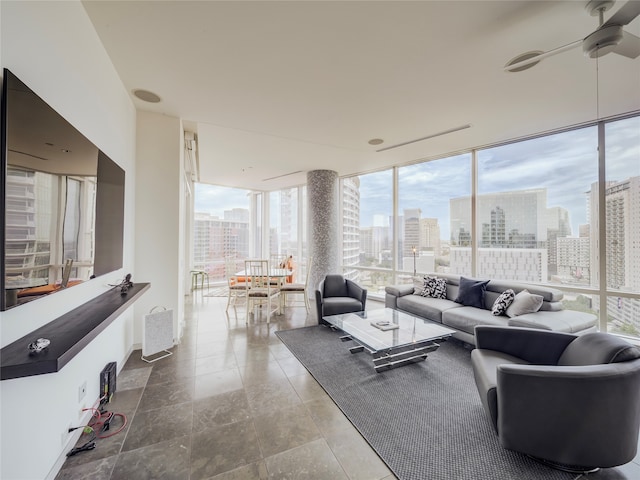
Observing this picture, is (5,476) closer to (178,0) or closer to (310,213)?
(178,0)

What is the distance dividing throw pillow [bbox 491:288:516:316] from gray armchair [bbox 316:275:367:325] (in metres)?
1.72

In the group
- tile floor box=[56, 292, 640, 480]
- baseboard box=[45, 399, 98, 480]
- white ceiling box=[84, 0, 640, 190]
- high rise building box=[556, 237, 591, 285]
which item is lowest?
tile floor box=[56, 292, 640, 480]

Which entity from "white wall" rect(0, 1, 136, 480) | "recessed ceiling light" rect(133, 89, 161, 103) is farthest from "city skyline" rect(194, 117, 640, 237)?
"white wall" rect(0, 1, 136, 480)

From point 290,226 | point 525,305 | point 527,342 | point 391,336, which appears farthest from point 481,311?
point 290,226

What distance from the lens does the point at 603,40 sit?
1.62 meters

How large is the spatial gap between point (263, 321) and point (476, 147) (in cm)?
467

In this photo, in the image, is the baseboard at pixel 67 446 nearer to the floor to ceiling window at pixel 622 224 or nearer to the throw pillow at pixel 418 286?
the throw pillow at pixel 418 286

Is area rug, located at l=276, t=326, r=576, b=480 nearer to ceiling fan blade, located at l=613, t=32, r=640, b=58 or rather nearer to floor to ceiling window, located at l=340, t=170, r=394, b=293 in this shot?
floor to ceiling window, located at l=340, t=170, r=394, b=293

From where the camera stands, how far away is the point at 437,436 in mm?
1787

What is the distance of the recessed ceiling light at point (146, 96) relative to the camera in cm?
264

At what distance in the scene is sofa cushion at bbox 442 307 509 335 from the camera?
9.82 ft

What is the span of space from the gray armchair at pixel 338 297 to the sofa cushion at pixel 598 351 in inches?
95.0

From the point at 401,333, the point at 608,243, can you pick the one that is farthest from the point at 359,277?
the point at 608,243

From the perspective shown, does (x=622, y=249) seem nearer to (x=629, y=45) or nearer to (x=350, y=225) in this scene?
(x=629, y=45)
